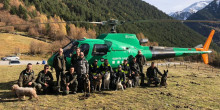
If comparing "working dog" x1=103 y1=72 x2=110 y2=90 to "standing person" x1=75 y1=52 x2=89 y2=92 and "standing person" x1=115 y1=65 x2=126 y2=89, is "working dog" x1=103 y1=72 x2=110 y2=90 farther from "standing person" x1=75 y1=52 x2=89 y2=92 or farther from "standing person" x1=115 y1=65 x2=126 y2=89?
"standing person" x1=75 y1=52 x2=89 y2=92

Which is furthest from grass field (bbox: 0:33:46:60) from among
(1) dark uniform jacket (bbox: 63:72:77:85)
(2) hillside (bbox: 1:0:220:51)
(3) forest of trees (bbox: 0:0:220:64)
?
(1) dark uniform jacket (bbox: 63:72:77:85)

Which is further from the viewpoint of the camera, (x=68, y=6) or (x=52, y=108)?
(x=68, y=6)

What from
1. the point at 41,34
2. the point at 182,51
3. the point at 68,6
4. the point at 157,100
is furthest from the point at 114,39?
the point at 68,6

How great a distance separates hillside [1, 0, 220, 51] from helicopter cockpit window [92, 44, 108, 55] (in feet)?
212

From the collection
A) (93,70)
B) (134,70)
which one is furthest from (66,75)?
(134,70)

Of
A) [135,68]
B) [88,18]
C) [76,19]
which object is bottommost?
[135,68]

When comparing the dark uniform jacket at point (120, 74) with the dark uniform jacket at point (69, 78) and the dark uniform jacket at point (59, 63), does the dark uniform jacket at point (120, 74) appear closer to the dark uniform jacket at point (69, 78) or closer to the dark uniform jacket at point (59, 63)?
the dark uniform jacket at point (69, 78)

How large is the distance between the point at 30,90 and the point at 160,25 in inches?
7832

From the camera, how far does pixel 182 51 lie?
1318 centimetres

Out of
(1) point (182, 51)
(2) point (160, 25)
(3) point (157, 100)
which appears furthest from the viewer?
(2) point (160, 25)

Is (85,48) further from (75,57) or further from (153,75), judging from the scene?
(153,75)

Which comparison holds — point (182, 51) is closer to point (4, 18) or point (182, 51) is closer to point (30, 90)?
point (30, 90)

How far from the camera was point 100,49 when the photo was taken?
8867 mm

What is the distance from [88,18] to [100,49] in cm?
12400
